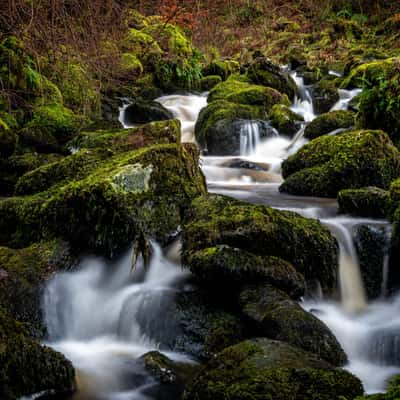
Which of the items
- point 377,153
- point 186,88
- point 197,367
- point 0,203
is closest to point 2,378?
point 197,367

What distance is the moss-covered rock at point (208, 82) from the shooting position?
53.6 feet

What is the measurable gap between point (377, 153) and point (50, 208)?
4591mm

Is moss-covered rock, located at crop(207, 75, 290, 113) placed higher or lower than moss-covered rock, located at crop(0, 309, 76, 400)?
higher

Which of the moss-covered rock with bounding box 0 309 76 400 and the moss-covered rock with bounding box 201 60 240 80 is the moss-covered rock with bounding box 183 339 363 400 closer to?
the moss-covered rock with bounding box 0 309 76 400

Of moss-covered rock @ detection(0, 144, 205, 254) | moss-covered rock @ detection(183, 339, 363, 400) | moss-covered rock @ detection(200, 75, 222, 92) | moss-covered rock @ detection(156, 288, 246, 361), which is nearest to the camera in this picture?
moss-covered rock @ detection(183, 339, 363, 400)

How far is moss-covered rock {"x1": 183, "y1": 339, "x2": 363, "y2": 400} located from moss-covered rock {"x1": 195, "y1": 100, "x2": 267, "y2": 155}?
780 cm

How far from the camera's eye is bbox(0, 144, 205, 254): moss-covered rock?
15.8 ft

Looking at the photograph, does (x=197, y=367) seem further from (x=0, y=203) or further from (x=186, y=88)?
(x=186, y=88)

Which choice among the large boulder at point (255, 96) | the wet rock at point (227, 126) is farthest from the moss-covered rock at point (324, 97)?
the wet rock at point (227, 126)

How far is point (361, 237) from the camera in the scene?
201 inches

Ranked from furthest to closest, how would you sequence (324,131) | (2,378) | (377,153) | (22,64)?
(324,131) → (22,64) → (377,153) → (2,378)

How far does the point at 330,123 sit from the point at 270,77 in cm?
516

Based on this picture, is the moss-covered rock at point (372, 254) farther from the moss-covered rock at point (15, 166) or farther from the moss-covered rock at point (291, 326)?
the moss-covered rock at point (15, 166)

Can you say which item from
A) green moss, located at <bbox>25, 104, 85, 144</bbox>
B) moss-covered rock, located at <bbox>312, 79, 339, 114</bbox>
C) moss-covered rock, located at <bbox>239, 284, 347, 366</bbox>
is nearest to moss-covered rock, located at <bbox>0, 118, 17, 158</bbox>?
green moss, located at <bbox>25, 104, 85, 144</bbox>
